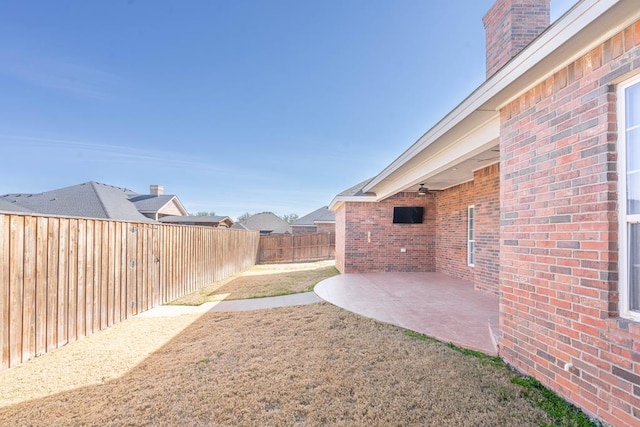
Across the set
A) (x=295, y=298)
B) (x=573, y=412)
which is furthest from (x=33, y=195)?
(x=573, y=412)

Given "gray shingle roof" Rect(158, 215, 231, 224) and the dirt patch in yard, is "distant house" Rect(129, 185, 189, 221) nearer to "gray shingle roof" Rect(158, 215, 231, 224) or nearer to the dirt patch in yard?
"gray shingle roof" Rect(158, 215, 231, 224)

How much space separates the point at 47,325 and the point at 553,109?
6.90 m

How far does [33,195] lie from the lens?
55.7ft

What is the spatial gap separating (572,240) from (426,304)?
4.11 meters

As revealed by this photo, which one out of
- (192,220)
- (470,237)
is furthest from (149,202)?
(470,237)

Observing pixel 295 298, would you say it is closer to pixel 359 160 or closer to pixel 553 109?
pixel 553 109

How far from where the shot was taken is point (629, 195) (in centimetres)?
213

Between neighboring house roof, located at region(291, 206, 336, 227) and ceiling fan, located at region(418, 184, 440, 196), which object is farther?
neighboring house roof, located at region(291, 206, 336, 227)

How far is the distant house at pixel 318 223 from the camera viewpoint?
29470 millimetres

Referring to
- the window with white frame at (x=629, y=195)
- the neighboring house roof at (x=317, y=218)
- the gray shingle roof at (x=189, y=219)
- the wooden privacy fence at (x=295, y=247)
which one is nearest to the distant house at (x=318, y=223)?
the neighboring house roof at (x=317, y=218)

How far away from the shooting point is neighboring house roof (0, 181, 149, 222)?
51.1 feet

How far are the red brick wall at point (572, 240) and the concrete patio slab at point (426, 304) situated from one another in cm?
109

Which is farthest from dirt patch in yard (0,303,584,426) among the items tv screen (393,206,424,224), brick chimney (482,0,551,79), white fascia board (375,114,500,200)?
tv screen (393,206,424,224)

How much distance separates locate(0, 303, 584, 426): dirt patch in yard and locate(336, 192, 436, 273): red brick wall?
249 inches
